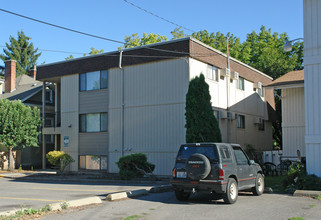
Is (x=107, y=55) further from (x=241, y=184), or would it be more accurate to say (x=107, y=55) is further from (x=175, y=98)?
(x=241, y=184)

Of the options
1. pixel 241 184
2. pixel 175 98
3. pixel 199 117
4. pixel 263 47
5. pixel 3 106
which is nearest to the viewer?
pixel 241 184

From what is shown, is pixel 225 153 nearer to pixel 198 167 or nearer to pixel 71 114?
pixel 198 167

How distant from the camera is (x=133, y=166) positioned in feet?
60.7

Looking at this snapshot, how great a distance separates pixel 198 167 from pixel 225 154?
104 cm

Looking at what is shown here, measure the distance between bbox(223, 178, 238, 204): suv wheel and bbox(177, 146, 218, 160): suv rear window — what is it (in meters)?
0.83

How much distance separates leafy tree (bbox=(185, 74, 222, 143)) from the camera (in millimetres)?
18734

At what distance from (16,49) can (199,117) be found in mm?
53604

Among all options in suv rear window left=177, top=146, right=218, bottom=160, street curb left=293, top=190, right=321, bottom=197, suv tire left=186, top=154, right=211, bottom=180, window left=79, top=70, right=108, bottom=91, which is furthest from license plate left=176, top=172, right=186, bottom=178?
window left=79, top=70, right=108, bottom=91

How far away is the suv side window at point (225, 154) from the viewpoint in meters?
10.8

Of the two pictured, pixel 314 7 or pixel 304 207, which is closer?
pixel 304 207

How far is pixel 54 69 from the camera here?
26.2m

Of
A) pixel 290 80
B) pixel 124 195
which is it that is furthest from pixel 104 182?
pixel 290 80

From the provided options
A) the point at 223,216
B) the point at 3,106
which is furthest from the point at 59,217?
the point at 3,106

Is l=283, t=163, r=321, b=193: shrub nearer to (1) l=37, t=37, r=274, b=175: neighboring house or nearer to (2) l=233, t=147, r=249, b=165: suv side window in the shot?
(2) l=233, t=147, r=249, b=165: suv side window
